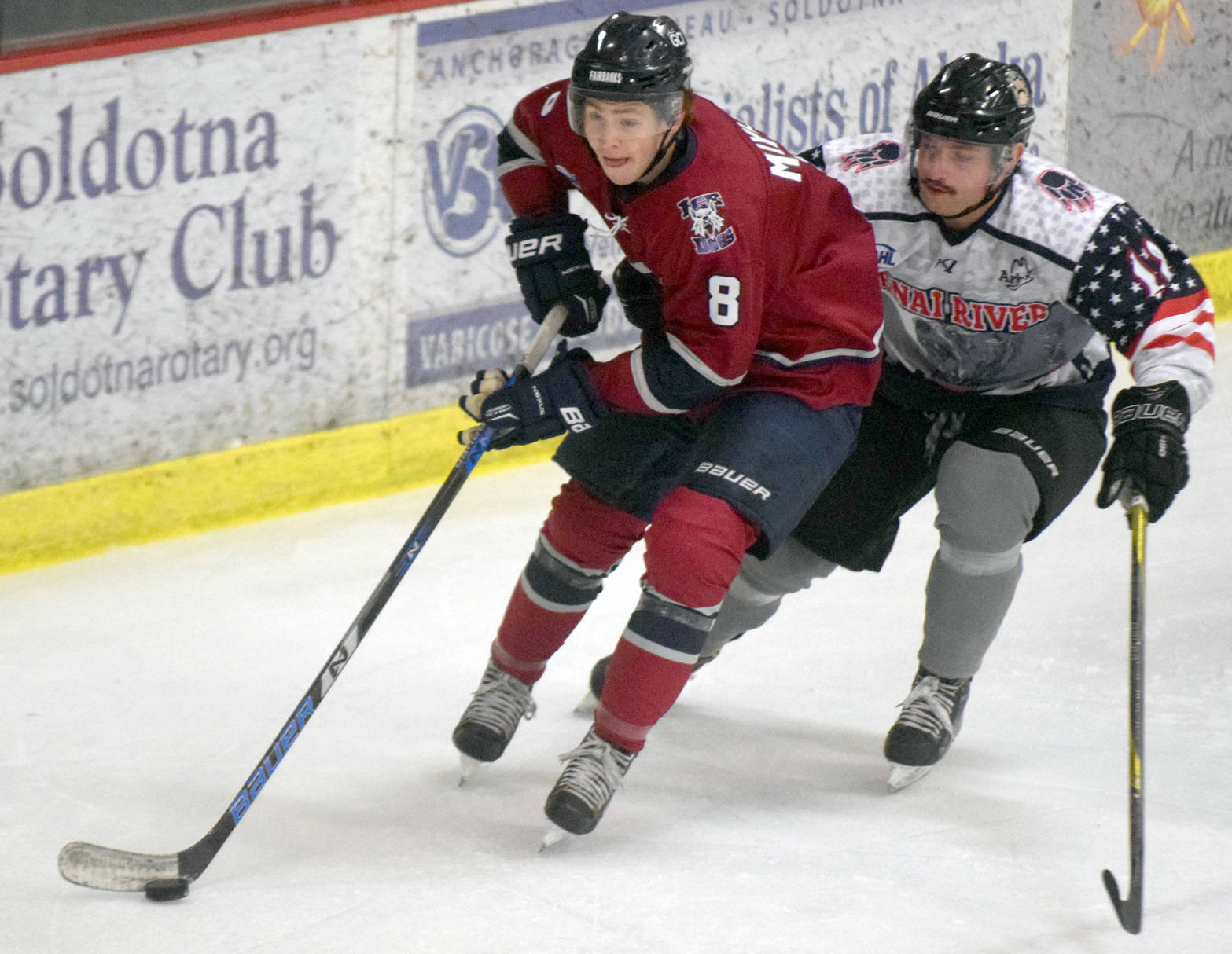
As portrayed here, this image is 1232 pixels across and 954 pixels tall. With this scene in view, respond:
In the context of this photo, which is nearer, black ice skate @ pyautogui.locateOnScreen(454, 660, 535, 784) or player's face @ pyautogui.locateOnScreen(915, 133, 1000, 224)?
player's face @ pyautogui.locateOnScreen(915, 133, 1000, 224)

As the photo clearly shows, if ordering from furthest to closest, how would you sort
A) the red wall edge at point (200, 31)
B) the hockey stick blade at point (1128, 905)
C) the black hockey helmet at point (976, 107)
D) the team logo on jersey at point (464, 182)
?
the team logo on jersey at point (464, 182) < the red wall edge at point (200, 31) < the black hockey helmet at point (976, 107) < the hockey stick blade at point (1128, 905)

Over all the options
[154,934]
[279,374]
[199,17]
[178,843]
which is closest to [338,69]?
[199,17]

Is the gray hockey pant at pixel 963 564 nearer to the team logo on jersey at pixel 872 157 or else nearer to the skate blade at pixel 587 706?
the skate blade at pixel 587 706

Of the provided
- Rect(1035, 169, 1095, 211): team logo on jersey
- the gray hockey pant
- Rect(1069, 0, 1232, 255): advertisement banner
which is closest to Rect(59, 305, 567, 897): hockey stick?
the gray hockey pant

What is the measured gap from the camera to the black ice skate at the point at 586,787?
2.23 metres

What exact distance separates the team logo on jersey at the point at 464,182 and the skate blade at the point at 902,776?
1853 millimetres

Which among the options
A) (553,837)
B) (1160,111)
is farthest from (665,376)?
(1160,111)

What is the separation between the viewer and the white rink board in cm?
335

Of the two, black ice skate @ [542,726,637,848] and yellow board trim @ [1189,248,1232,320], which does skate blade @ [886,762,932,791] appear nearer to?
black ice skate @ [542,726,637,848]

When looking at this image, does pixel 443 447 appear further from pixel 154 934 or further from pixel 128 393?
pixel 154 934

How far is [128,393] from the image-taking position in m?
3.52

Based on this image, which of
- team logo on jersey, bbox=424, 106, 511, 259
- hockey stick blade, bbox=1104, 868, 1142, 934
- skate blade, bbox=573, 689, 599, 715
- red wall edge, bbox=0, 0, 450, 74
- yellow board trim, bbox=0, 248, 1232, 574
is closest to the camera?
hockey stick blade, bbox=1104, 868, 1142, 934

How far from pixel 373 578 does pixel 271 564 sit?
0.23m

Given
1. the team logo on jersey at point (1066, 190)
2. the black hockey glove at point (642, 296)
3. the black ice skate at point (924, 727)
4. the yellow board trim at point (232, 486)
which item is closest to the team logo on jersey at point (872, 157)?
the team logo on jersey at point (1066, 190)
